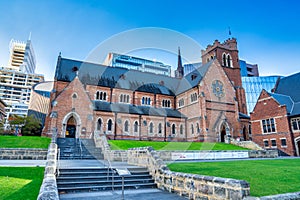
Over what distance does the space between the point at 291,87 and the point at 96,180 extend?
138 feet

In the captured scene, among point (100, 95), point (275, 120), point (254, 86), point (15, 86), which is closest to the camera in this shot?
point (275, 120)

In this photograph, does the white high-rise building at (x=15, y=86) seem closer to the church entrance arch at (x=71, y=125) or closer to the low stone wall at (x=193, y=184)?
the church entrance arch at (x=71, y=125)

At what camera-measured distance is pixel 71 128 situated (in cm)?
3175

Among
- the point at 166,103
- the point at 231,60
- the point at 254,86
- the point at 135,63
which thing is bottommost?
the point at 166,103

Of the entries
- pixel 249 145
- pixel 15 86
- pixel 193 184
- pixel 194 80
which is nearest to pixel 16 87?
pixel 15 86

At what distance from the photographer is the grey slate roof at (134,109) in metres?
35.4

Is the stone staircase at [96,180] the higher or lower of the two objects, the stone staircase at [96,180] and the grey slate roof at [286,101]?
the lower

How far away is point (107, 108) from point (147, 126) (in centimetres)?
803

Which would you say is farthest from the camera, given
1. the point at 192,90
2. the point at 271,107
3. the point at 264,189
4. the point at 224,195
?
the point at 192,90

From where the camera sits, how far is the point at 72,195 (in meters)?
7.41

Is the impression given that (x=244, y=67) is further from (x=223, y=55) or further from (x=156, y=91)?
(x=156, y=91)

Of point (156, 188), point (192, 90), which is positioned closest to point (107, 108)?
point (192, 90)

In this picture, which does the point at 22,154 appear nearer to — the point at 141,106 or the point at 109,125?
the point at 109,125

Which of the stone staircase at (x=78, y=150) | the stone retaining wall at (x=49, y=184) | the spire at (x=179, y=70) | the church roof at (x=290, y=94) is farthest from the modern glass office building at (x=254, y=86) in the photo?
the stone retaining wall at (x=49, y=184)
